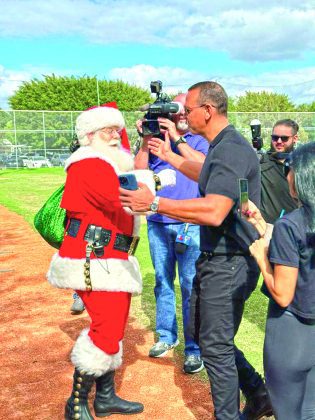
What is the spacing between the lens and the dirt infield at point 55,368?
3.63 meters

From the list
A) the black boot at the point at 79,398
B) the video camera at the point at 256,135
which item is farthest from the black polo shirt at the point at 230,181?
the video camera at the point at 256,135

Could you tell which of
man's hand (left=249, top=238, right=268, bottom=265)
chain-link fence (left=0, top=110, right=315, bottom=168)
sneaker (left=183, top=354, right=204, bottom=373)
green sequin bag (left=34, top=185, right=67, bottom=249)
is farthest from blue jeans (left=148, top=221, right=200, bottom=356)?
chain-link fence (left=0, top=110, right=315, bottom=168)

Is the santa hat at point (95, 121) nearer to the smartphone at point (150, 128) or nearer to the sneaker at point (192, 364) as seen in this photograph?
the smartphone at point (150, 128)

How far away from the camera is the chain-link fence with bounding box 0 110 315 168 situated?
104 feet

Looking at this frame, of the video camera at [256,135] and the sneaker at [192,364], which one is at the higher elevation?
the video camera at [256,135]

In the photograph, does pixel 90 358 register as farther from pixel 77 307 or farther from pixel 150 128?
pixel 77 307

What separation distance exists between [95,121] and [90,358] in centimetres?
159

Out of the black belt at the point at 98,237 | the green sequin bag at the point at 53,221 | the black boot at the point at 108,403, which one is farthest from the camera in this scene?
the green sequin bag at the point at 53,221

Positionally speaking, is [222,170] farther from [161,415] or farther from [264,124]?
[264,124]

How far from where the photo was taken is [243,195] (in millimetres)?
2391

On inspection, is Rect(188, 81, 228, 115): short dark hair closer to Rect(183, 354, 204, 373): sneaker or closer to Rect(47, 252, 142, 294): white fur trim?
Rect(47, 252, 142, 294): white fur trim

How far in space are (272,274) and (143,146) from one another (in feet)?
6.88

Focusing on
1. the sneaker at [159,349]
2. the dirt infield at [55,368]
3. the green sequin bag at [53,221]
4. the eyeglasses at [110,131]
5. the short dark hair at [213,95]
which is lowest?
the dirt infield at [55,368]

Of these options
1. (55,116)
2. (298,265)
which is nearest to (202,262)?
(298,265)
